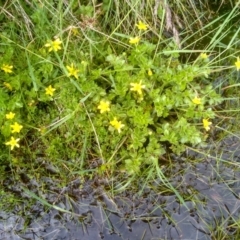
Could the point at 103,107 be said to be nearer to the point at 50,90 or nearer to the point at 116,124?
the point at 116,124

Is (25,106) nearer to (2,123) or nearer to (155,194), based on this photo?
(2,123)

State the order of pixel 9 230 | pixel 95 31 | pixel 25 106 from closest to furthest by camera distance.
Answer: pixel 9 230 < pixel 25 106 < pixel 95 31

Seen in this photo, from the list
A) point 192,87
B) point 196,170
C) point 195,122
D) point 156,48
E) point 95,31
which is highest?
point 95,31

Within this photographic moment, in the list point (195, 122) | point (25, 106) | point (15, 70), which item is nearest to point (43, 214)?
point (25, 106)

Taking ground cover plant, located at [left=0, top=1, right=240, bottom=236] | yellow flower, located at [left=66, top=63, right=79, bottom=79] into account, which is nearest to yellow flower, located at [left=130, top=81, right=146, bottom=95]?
ground cover plant, located at [left=0, top=1, right=240, bottom=236]

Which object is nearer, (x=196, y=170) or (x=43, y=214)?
(x=43, y=214)

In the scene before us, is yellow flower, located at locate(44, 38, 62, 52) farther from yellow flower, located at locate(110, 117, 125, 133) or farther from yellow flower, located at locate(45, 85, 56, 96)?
yellow flower, located at locate(110, 117, 125, 133)

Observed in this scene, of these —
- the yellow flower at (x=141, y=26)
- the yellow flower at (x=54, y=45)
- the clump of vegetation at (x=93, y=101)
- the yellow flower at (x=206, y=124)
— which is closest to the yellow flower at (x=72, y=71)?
the clump of vegetation at (x=93, y=101)
